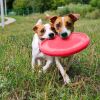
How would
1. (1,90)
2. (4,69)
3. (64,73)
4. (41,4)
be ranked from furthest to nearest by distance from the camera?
(41,4)
(4,69)
(64,73)
(1,90)

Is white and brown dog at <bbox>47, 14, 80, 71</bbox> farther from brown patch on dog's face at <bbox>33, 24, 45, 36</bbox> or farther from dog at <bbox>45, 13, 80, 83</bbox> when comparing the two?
brown patch on dog's face at <bbox>33, 24, 45, 36</bbox>

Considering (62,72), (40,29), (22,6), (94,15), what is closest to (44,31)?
(40,29)

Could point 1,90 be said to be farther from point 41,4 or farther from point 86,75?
point 41,4

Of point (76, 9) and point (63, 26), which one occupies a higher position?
point (63, 26)

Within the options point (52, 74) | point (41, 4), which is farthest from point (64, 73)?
point (41, 4)

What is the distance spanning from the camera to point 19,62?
7.48m

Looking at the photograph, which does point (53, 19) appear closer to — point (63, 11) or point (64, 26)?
point (64, 26)

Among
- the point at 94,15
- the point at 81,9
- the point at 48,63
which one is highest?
the point at 48,63

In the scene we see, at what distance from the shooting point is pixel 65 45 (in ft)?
22.0

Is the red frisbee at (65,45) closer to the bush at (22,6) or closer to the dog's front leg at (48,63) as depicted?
the dog's front leg at (48,63)

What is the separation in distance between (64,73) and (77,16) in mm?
842

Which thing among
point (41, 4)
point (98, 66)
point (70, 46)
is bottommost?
point (41, 4)

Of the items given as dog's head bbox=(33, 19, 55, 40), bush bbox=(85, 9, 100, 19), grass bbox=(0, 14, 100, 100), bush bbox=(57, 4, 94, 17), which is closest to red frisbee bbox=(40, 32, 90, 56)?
dog's head bbox=(33, 19, 55, 40)

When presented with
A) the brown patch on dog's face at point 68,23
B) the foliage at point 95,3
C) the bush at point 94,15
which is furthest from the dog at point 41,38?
the foliage at point 95,3
